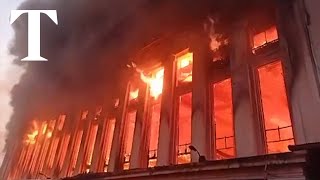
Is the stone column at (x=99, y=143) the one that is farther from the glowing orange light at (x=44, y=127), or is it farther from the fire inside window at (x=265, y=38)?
the fire inside window at (x=265, y=38)

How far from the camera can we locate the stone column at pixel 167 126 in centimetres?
904

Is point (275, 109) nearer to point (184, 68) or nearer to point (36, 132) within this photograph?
point (184, 68)

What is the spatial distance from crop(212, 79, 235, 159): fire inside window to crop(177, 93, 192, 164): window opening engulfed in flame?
1.04 metres

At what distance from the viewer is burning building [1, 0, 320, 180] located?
6523 mm

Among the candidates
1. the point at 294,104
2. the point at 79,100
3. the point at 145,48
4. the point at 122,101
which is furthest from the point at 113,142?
the point at 294,104

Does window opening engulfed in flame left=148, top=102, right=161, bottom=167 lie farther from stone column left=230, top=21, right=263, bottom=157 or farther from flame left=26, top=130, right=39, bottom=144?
flame left=26, top=130, right=39, bottom=144

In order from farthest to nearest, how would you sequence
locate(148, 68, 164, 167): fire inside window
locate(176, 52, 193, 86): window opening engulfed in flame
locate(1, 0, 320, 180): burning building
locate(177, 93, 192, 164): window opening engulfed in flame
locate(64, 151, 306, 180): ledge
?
locate(176, 52, 193, 86): window opening engulfed in flame, locate(148, 68, 164, 167): fire inside window, locate(177, 93, 192, 164): window opening engulfed in flame, locate(1, 0, 320, 180): burning building, locate(64, 151, 306, 180): ledge

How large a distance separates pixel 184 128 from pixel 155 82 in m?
2.61

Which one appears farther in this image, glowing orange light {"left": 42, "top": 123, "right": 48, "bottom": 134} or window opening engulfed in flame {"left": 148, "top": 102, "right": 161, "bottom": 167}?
glowing orange light {"left": 42, "top": 123, "right": 48, "bottom": 134}

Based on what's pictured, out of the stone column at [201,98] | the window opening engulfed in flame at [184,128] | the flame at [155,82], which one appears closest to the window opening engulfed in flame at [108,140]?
the flame at [155,82]

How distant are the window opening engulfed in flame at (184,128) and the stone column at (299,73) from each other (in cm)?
331

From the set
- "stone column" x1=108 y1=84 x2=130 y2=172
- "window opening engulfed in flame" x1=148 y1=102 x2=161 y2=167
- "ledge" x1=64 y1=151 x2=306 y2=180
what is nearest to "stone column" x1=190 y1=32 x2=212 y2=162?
"ledge" x1=64 y1=151 x2=306 y2=180

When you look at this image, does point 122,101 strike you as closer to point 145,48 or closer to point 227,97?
point 145,48

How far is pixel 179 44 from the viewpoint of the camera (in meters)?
10.6
